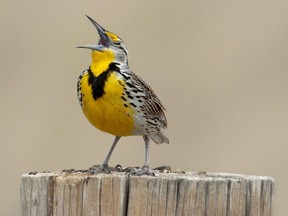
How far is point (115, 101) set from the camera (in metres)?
5.27

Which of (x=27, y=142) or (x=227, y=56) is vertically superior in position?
(x=227, y=56)

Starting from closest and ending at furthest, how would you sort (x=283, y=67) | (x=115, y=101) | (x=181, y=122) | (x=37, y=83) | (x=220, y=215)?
(x=220, y=215) → (x=115, y=101) → (x=181, y=122) → (x=37, y=83) → (x=283, y=67)

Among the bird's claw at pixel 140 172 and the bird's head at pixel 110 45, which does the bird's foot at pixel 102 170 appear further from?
the bird's head at pixel 110 45

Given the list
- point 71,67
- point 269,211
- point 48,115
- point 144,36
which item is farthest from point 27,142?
point 269,211

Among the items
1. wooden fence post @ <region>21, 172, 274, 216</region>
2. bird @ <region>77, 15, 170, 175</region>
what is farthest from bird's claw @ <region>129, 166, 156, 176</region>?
bird @ <region>77, 15, 170, 175</region>

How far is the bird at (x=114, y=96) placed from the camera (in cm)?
523

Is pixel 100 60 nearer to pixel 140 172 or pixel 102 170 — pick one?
pixel 102 170

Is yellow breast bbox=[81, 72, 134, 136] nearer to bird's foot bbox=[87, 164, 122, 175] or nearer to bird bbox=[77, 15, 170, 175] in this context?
bird bbox=[77, 15, 170, 175]

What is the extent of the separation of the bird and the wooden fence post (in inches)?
36.6

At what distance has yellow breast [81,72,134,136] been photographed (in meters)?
5.20

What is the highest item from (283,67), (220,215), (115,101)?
(283,67)

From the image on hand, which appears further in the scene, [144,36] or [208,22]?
[208,22]

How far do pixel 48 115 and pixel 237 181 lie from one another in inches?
353

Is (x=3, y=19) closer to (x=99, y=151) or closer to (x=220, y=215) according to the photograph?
(x=99, y=151)
